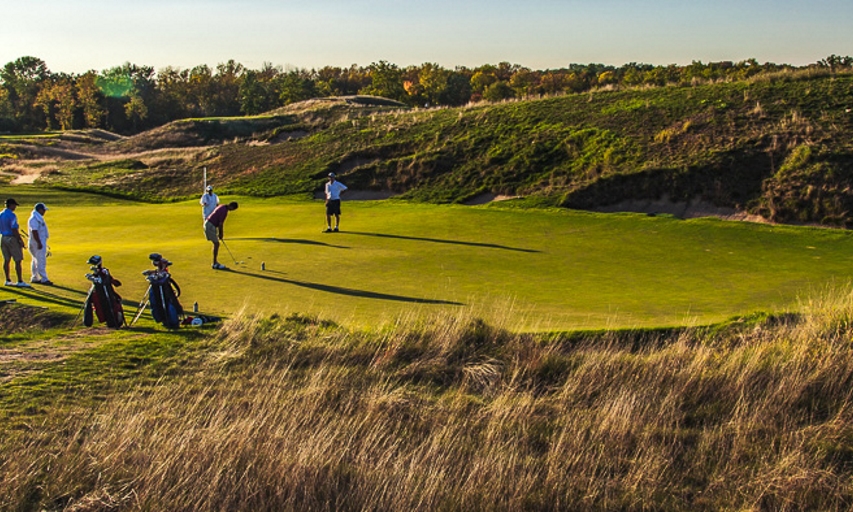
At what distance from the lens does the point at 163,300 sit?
13227 mm

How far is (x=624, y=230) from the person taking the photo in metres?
24.3

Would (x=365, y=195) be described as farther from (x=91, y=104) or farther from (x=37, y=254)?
(x=91, y=104)

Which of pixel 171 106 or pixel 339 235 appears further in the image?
pixel 171 106

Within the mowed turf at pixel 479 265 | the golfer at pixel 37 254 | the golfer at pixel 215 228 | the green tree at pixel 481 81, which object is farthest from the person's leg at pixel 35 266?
the green tree at pixel 481 81

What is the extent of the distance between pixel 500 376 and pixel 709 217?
59.0 feet

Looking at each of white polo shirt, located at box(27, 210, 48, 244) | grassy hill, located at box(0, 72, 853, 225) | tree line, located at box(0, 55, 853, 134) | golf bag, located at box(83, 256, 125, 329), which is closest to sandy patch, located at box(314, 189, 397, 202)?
grassy hill, located at box(0, 72, 853, 225)

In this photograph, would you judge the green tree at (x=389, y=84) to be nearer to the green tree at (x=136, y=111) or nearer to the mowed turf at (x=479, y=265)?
the green tree at (x=136, y=111)

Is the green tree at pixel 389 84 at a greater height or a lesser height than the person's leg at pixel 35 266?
greater

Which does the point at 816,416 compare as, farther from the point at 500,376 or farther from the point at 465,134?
the point at 465,134

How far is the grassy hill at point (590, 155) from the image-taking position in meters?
29.1

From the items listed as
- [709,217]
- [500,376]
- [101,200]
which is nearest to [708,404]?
[500,376]

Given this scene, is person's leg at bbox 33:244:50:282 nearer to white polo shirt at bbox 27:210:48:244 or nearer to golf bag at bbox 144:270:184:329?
white polo shirt at bbox 27:210:48:244

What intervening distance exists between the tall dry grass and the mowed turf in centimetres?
120

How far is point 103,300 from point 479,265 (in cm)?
858
